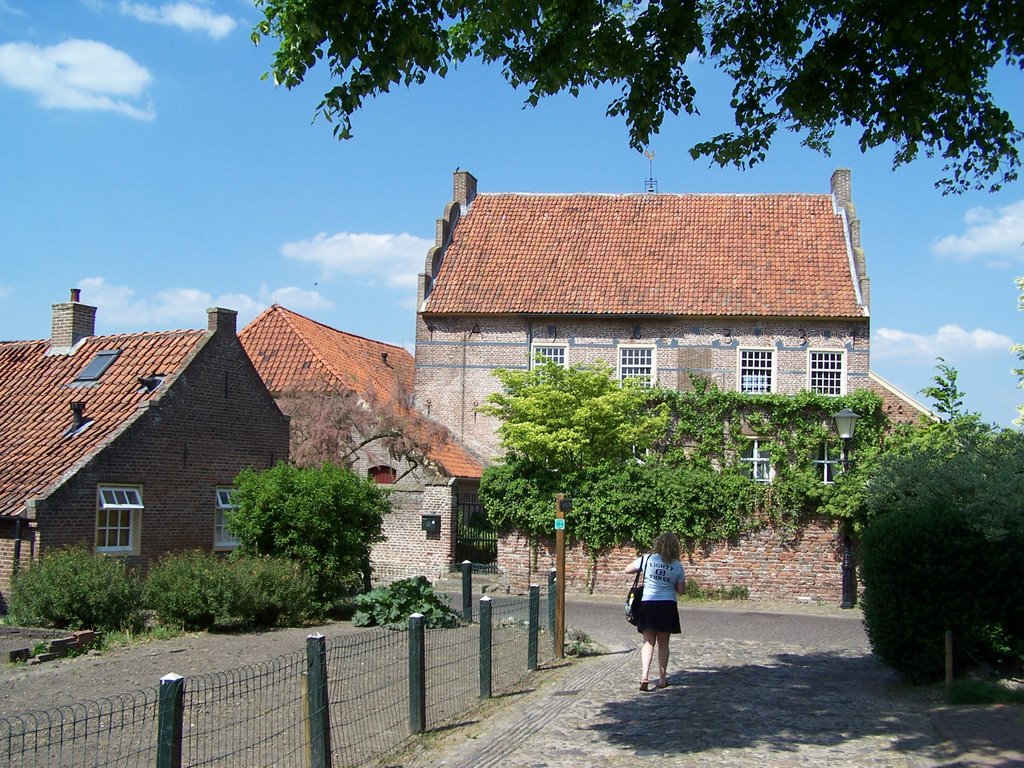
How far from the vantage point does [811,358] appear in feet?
99.9

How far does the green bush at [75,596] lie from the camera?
14.9 meters

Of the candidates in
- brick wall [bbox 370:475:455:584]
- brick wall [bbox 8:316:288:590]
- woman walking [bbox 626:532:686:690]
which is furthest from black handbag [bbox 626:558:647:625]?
brick wall [bbox 370:475:455:584]

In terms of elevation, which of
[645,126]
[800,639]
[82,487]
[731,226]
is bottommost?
[800,639]

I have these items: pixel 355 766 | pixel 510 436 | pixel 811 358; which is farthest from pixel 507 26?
pixel 811 358

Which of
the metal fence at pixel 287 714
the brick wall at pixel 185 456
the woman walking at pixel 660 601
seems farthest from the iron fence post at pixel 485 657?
the brick wall at pixel 185 456

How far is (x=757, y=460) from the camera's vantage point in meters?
27.7

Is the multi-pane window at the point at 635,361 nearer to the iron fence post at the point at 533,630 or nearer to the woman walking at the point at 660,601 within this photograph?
the iron fence post at the point at 533,630

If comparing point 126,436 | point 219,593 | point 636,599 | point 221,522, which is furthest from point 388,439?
point 636,599

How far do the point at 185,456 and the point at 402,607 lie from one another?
21.9 ft

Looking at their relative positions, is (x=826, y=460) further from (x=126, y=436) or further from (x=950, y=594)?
(x=126, y=436)

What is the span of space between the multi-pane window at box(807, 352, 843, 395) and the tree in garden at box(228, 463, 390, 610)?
16.7 metres

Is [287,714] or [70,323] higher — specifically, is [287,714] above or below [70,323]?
below

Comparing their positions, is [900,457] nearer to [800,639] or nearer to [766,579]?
[800,639]

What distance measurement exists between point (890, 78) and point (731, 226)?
81.8 feet
